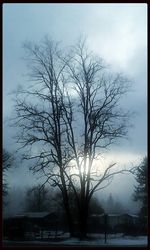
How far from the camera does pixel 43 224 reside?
33906 mm

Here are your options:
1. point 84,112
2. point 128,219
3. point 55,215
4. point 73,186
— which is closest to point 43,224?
point 55,215

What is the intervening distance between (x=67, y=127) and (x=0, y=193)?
1986 cm

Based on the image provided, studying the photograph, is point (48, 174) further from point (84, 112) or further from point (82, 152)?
point (84, 112)

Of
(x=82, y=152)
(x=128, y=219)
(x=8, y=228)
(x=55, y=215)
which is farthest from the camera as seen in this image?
(x=128, y=219)

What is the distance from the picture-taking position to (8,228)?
27109 mm

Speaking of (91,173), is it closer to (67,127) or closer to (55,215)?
(67,127)

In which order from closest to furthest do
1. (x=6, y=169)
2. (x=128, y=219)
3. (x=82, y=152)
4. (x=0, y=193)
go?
1. (x=0, y=193)
2. (x=82, y=152)
3. (x=6, y=169)
4. (x=128, y=219)

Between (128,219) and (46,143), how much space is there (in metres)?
18.5

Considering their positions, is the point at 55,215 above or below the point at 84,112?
below

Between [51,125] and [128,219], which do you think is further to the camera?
[128,219]

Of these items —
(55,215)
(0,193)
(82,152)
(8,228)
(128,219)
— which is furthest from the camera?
(128,219)

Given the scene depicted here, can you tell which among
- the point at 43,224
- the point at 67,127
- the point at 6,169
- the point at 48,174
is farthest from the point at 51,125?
the point at 43,224

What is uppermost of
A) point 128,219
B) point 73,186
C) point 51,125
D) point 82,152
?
point 51,125

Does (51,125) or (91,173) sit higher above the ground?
(51,125)
